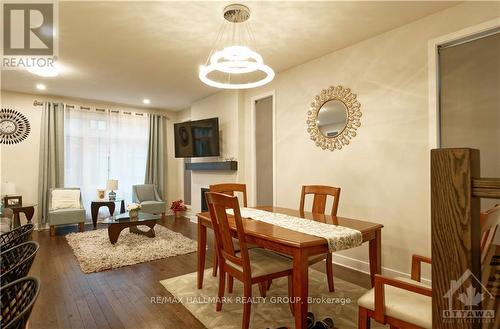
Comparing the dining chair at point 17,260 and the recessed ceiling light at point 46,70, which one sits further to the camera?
the recessed ceiling light at point 46,70

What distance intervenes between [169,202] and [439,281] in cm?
668

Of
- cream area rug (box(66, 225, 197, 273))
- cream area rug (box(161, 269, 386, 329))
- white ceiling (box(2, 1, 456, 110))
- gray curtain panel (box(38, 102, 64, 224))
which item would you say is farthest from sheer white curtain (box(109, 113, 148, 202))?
cream area rug (box(161, 269, 386, 329))

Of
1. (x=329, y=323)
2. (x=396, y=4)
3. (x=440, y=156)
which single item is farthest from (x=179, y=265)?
(x=396, y=4)

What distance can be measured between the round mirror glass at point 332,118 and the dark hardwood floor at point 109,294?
1.65 metres

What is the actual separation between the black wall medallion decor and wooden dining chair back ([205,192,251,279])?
197 inches

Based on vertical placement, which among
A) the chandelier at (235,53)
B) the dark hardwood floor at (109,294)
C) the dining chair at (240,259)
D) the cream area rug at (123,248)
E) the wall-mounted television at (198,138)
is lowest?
the dark hardwood floor at (109,294)

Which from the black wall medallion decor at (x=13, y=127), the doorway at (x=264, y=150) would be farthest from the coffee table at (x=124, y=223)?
the black wall medallion decor at (x=13, y=127)

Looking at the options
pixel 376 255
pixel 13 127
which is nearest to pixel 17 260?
pixel 376 255

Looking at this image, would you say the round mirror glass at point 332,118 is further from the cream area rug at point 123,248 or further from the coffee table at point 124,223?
the coffee table at point 124,223

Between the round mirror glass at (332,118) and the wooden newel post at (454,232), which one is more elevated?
A: the round mirror glass at (332,118)

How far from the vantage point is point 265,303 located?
2303 millimetres

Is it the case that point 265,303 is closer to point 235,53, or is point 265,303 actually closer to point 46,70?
point 235,53

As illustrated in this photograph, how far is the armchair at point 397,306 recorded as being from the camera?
48.3 inches

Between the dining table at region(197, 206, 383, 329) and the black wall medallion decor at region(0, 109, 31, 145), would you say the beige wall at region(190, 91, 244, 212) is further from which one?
the black wall medallion decor at region(0, 109, 31, 145)
